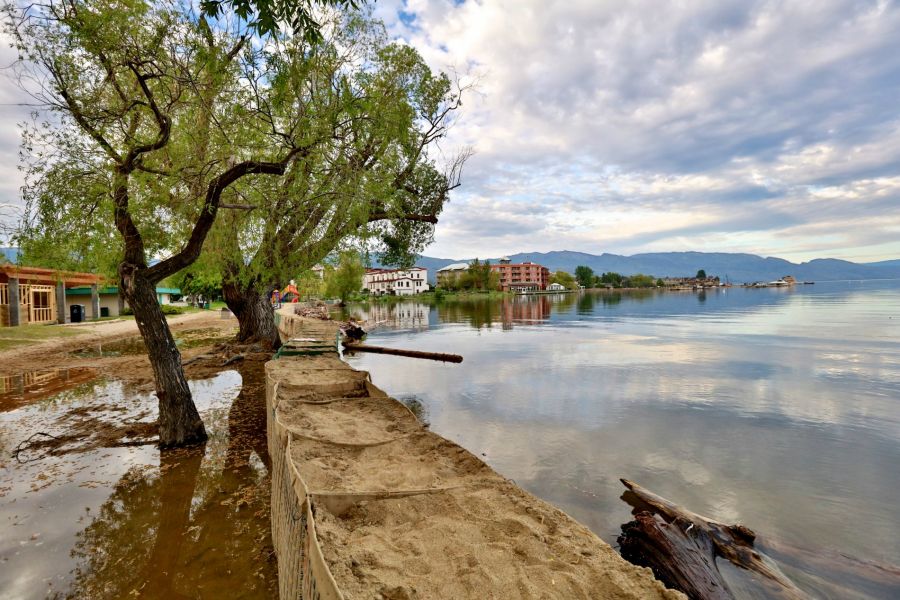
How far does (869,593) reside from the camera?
17.3 ft

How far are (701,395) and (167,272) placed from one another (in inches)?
635

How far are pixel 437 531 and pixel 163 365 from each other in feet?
23.3

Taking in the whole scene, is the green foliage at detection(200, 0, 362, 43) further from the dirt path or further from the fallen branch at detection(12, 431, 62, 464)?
the dirt path

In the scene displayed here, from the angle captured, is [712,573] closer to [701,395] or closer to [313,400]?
[313,400]

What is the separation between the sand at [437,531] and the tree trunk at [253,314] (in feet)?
48.9

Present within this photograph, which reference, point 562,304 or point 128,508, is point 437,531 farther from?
point 562,304

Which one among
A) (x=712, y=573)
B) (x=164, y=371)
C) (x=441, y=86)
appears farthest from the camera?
(x=441, y=86)

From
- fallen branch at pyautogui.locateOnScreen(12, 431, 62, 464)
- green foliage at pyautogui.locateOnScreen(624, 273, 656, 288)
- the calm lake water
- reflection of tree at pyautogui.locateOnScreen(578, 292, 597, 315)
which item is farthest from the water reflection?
green foliage at pyautogui.locateOnScreen(624, 273, 656, 288)

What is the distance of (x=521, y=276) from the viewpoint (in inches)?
6270

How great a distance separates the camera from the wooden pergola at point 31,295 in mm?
26391

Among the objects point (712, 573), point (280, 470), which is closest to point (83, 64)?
point (280, 470)

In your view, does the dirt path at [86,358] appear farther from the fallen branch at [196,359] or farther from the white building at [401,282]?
the white building at [401,282]

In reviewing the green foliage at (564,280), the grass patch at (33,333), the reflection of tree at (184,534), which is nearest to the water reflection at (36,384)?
the reflection of tree at (184,534)

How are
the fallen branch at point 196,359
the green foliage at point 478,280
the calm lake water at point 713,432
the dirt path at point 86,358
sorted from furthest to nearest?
the green foliage at point 478,280
the fallen branch at point 196,359
the dirt path at point 86,358
the calm lake water at point 713,432
